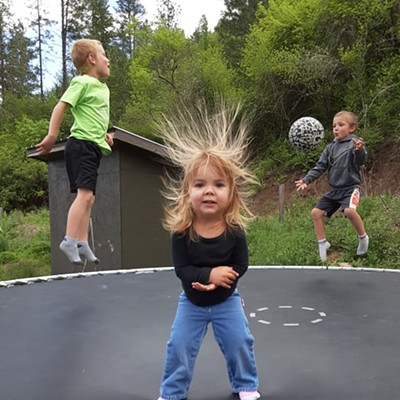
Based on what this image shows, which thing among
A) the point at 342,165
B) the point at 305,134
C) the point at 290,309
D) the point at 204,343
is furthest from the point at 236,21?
the point at 204,343

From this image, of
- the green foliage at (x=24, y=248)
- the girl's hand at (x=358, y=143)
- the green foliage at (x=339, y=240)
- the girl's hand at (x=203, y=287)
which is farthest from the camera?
the green foliage at (x=24, y=248)

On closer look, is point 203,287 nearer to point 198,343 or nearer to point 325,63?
point 198,343

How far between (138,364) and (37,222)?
36.4 ft

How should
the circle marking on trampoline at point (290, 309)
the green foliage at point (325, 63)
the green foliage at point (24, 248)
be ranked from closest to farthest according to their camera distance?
the circle marking on trampoline at point (290, 309), the green foliage at point (24, 248), the green foliage at point (325, 63)

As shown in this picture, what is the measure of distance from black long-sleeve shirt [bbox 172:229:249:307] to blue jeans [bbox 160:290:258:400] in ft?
0.08

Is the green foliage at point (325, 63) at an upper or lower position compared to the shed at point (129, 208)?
upper

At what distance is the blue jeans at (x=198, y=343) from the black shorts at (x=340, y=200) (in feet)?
6.65

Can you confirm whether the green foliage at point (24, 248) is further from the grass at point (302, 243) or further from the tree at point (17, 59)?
the tree at point (17, 59)

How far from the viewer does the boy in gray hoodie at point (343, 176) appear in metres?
3.04

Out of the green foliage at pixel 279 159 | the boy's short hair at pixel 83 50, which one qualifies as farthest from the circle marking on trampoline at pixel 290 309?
the green foliage at pixel 279 159

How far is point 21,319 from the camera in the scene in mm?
1972

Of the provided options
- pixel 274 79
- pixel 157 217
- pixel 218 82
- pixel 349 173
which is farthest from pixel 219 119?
pixel 218 82

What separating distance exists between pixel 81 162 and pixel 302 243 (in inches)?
162

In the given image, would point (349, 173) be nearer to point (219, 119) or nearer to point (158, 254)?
point (219, 119)
